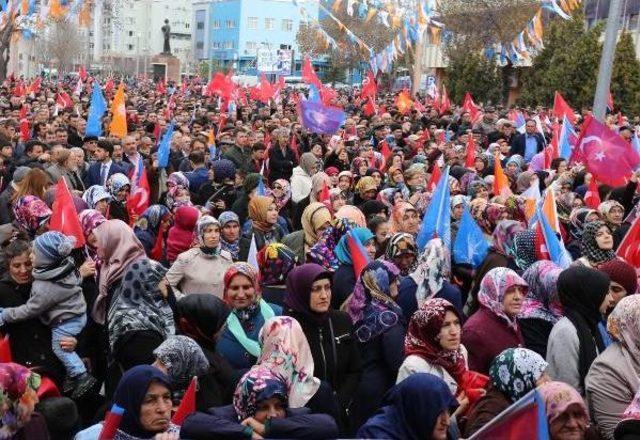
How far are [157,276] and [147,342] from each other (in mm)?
491

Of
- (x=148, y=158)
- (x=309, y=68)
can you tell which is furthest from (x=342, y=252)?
(x=309, y=68)

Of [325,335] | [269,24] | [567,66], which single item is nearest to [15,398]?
[325,335]

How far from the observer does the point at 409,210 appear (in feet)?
27.1

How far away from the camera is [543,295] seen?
5.73 meters

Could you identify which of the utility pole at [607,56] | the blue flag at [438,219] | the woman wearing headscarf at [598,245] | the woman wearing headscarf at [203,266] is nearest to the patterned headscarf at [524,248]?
the woman wearing headscarf at [598,245]

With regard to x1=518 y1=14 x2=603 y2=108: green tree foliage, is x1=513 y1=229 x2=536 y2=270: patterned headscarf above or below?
below

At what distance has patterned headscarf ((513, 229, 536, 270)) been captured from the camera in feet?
23.7

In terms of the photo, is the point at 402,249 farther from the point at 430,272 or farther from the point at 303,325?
the point at 303,325

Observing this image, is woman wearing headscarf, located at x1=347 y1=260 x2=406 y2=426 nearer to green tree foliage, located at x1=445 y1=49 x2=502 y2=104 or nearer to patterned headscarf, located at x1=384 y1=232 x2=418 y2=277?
patterned headscarf, located at x1=384 y1=232 x2=418 y2=277

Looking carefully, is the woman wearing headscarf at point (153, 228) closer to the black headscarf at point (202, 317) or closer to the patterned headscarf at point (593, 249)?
the black headscarf at point (202, 317)

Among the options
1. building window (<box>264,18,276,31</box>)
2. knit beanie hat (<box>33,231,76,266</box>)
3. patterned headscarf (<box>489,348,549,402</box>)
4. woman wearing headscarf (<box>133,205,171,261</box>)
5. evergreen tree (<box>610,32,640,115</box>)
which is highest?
building window (<box>264,18,276,31</box>)

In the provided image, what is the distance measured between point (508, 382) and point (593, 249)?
3.01 m

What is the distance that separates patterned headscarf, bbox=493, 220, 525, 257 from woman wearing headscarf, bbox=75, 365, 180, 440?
397 cm

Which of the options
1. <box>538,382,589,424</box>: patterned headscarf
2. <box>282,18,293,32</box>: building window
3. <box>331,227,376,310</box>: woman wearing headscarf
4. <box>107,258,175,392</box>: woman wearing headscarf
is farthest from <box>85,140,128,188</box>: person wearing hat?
<box>282,18,293,32</box>: building window
